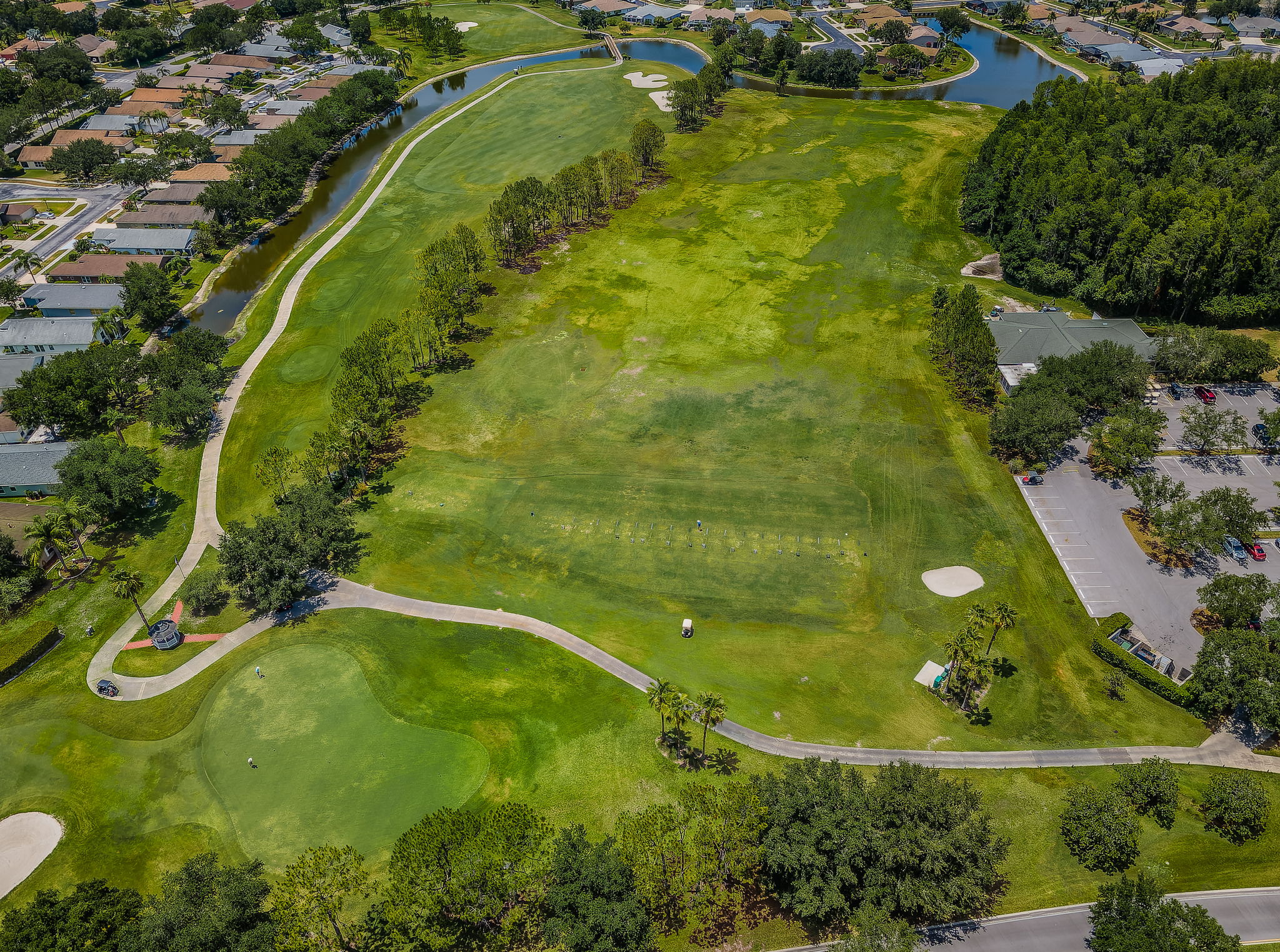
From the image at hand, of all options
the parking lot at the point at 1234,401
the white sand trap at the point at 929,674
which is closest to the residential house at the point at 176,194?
the white sand trap at the point at 929,674

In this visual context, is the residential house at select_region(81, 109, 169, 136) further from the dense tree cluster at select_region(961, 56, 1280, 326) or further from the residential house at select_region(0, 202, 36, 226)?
the dense tree cluster at select_region(961, 56, 1280, 326)

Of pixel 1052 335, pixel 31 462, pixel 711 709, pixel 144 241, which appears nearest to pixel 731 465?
pixel 711 709

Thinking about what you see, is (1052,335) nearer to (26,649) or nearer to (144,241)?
(26,649)

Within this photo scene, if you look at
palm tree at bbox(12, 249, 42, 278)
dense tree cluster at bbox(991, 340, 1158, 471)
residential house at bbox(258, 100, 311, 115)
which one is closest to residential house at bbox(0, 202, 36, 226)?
palm tree at bbox(12, 249, 42, 278)

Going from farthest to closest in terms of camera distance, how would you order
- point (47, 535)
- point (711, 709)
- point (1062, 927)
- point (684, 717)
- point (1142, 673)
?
1. point (47, 535)
2. point (1142, 673)
3. point (684, 717)
4. point (711, 709)
5. point (1062, 927)

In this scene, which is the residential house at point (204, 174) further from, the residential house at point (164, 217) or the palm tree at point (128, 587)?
the palm tree at point (128, 587)

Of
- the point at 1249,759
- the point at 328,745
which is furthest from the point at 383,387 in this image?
the point at 1249,759

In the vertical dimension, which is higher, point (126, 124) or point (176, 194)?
point (126, 124)

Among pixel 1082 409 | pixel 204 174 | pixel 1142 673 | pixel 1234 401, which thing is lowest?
pixel 1142 673

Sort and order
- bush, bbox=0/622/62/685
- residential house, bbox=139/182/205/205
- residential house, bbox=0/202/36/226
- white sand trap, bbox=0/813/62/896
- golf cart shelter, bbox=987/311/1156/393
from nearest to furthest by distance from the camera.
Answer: white sand trap, bbox=0/813/62/896 → bush, bbox=0/622/62/685 → golf cart shelter, bbox=987/311/1156/393 → residential house, bbox=0/202/36/226 → residential house, bbox=139/182/205/205
